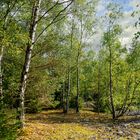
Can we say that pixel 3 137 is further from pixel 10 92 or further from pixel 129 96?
pixel 129 96

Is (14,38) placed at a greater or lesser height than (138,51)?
lesser

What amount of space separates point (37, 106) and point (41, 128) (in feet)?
62.0

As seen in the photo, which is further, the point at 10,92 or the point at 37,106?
the point at 37,106

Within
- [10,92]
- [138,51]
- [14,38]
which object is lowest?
[10,92]

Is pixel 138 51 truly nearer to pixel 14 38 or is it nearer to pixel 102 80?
pixel 102 80

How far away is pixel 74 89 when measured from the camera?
5288cm

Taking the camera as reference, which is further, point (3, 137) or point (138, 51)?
point (138, 51)

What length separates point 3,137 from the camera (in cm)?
1157

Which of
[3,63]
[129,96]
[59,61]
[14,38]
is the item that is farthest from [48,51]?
[129,96]

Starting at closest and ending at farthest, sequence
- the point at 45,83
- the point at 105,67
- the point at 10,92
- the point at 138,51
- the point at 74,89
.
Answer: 1. the point at 10,92
2. the point at 45,83
3. the point at 138,51
4. the point at 105,67
5. the point at 74,89

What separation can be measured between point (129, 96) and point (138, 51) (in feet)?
16.6

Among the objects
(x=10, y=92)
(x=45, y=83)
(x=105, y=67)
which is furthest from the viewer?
(x=105, y=67)

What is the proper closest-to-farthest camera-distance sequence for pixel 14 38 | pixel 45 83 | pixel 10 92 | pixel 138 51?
1. pixel 14 38
2. pixel 10 92
3. pixel 45 83
4. pixel 138 51

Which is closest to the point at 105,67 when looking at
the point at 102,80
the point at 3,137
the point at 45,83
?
the point at 102,80
